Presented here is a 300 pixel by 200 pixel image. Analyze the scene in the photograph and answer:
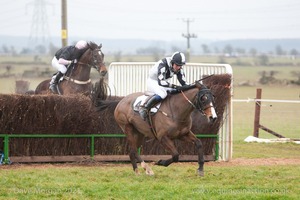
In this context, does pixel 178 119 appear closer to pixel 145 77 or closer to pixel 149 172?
pixel 149 172

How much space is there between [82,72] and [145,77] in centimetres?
180

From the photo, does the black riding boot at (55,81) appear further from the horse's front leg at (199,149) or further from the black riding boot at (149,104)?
the horse's front leg at (199,149)

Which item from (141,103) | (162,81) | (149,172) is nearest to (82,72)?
(141,103)

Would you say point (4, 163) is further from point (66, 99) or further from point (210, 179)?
point (210, 179)

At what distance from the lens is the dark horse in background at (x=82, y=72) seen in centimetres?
1652

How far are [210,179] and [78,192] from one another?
250 cm

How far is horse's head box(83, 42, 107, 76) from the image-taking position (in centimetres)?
1638

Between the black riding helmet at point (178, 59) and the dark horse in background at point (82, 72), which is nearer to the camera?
the black riding helmet at point (178, 59)

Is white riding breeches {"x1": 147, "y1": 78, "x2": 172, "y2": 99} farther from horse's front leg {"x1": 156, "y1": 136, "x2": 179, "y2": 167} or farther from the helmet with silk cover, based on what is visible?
the helmet with silk cover

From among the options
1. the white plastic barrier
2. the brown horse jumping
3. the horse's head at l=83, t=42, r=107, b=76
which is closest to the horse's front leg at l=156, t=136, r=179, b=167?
the brown horse jumping

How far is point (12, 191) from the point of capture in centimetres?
1039

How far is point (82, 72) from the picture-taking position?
16719 mm

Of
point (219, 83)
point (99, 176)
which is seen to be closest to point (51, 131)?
point (99, 176)

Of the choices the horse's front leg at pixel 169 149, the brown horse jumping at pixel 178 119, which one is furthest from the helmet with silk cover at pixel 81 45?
the horse's front leg at pixel 169 149
